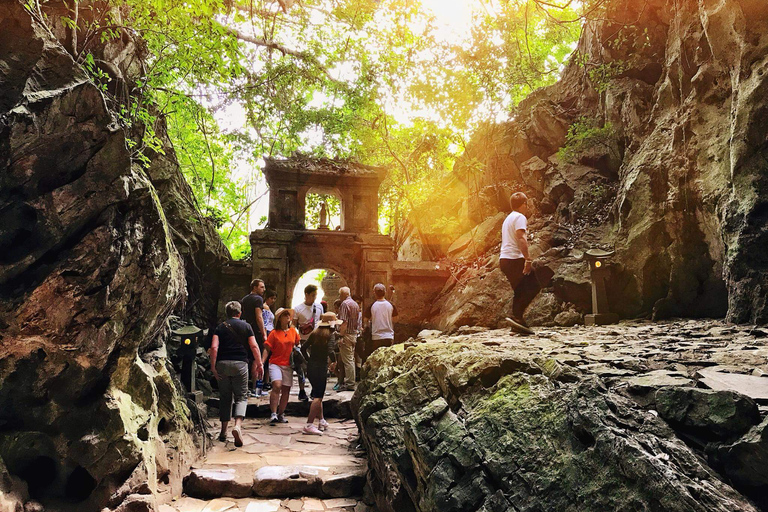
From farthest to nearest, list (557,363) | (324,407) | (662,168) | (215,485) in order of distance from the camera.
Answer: (324,407), (662,168), (215,485), (557,363)

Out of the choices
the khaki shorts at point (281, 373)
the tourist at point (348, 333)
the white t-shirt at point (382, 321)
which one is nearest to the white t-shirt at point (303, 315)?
the tourist at point (348, 333)

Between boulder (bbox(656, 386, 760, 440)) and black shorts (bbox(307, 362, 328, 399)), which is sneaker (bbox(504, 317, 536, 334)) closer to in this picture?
→ black shorts (bbox(307, 362, 328, 399))

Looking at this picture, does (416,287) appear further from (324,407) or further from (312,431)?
(312,431)

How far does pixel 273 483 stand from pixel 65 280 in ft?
A: 10.7

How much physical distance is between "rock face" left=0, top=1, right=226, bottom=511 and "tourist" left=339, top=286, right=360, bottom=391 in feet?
15.6

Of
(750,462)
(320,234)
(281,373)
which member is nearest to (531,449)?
(750,462)

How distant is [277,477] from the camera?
532 centimetres

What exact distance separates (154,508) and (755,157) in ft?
25.5

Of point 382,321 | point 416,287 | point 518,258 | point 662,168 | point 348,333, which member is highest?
point 662,168

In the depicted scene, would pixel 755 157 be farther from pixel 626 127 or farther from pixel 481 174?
pixel 481 174

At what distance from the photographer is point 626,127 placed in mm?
10797

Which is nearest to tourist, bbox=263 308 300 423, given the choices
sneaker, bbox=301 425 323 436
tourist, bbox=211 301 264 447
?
tourist, bbox=211 301 264 447

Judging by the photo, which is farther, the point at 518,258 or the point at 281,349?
the point at 281,349

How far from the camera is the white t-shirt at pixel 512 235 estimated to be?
6044mm
